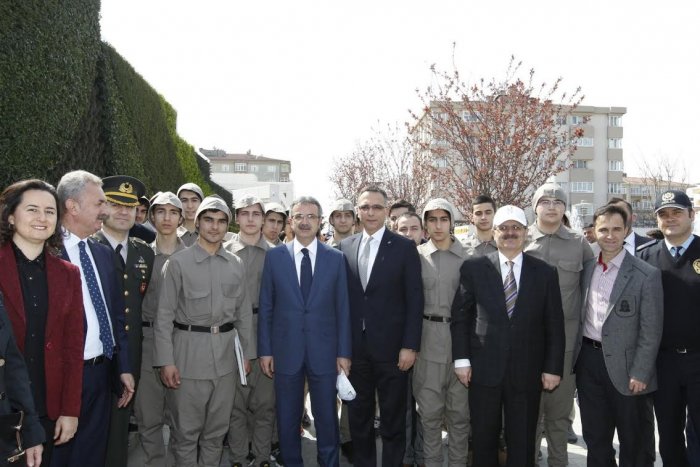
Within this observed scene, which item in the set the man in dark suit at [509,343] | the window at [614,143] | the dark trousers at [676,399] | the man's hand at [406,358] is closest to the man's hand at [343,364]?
the man's hand at [406,358]

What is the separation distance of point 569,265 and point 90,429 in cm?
403

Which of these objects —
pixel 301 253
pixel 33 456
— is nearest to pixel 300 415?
pixel 301 253

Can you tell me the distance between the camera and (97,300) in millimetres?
3705

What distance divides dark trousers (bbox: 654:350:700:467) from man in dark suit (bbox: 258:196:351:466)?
2480mm

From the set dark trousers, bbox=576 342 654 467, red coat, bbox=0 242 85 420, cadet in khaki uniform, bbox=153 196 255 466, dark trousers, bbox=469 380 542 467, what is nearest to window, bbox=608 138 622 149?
dark trousers, bbox=576 342 654 467

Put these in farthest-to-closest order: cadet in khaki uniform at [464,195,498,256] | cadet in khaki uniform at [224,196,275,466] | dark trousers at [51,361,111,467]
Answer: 1. cadet in khaki uniform at [464,195,498,256]
2. cadet in khaki uniform at [224,196,275,466]
3. dark trousers at [51,361,111,467]

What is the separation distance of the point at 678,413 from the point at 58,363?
4.43 meters

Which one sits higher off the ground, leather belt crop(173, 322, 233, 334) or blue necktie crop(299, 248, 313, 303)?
blue necktie crop(299, 248, 313, 303)

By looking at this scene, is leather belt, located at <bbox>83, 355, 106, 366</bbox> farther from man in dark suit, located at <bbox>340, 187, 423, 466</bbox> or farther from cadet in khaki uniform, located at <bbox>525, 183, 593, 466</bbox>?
cadet in khaki uniform, located at <bbox>525, 183, 593, 466</bbox>

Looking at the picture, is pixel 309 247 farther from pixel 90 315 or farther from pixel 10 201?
pixel 10 201

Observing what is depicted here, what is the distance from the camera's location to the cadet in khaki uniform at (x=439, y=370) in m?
4.58

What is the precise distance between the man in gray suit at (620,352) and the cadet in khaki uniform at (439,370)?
3.28 feet

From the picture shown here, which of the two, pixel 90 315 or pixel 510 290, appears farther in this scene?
pixel 510 290

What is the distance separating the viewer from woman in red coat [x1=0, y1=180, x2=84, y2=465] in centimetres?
303
